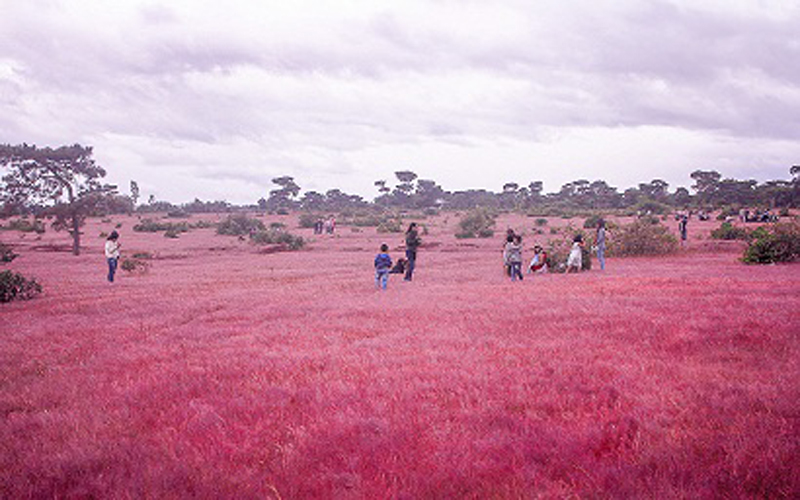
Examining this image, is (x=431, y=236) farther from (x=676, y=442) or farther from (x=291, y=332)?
(x=676, y=442)

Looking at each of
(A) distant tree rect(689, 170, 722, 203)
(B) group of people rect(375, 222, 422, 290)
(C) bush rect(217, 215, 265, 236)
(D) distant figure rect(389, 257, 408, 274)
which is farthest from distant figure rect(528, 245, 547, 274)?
(A) distant tree rect(689, 170, 722, 203)

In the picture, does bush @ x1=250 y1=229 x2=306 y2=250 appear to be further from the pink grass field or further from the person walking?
the pink grass field

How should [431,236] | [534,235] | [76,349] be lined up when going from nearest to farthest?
[76,349] < [534,235] < [431,236]

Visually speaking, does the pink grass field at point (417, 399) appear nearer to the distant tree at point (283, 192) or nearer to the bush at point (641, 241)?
the bush at point (641, 241)

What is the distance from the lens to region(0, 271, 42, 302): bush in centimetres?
1759

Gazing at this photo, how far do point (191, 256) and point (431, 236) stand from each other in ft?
76.2

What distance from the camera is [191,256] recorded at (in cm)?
3859

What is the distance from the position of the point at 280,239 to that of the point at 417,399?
134ft

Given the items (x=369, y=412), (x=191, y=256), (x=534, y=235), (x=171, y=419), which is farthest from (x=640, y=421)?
(x=534, y=235)

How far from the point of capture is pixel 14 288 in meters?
17.8

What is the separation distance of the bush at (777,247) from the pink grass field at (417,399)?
10404 mm

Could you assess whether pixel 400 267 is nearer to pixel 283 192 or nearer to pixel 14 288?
pixel 14 288

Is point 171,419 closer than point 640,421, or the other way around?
point 640,421

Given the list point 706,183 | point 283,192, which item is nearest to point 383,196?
point 283,192
